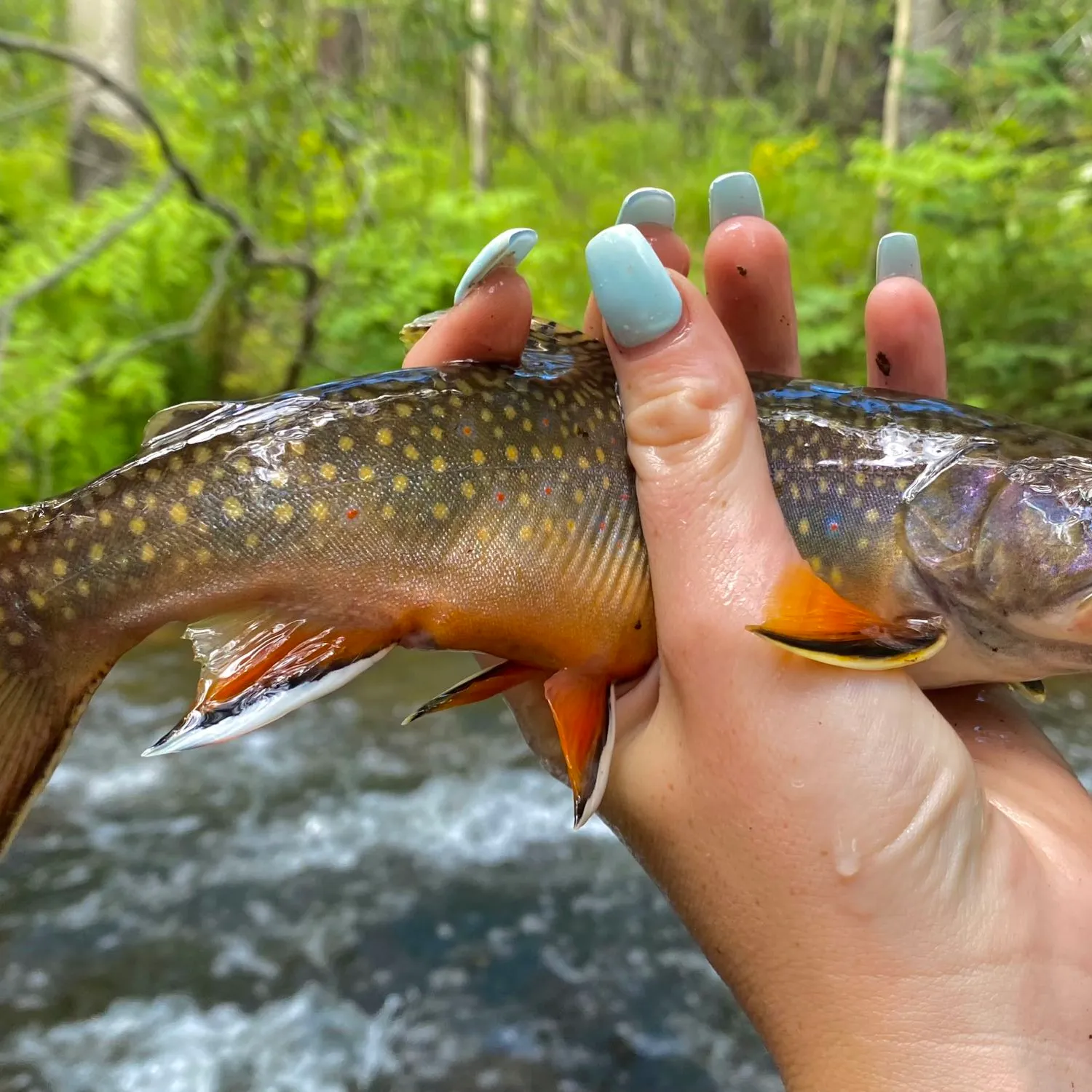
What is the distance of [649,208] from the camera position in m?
1.67

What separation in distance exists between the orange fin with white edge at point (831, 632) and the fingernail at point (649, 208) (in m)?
0.82

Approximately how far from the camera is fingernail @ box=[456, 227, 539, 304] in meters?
1.44

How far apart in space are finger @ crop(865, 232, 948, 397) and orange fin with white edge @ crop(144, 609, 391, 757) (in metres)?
1.34

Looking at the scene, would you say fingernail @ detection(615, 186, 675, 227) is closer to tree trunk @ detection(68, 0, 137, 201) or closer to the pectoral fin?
the pectoral fin

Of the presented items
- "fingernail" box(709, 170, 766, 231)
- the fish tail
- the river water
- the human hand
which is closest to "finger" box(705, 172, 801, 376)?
"fingernail" box(709, 170, 766, 231)

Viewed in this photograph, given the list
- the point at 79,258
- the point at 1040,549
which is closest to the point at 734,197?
the point at 1040,549

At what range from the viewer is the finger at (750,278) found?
1802 millimetres

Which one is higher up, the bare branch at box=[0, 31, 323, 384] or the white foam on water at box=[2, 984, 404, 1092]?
the bare branch at box=[0, 31, 323, 384]

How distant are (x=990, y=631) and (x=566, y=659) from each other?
2.48 ft


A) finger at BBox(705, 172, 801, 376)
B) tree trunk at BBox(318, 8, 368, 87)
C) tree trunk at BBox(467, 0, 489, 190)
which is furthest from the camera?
tree trunk at BBox(318, 8, 368, 87)

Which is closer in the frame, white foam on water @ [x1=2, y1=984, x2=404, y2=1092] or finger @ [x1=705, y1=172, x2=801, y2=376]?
finger @ [x1=705, y1=172, x2=801, y2=376]

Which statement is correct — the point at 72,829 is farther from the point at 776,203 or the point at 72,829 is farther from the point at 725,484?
the point at 776,203

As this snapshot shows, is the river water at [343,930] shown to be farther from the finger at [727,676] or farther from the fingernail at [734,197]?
the fingernail at [734,197]

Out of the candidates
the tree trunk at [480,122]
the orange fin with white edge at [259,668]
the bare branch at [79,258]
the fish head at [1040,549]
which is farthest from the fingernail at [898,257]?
the tree trunk at [480,122]
